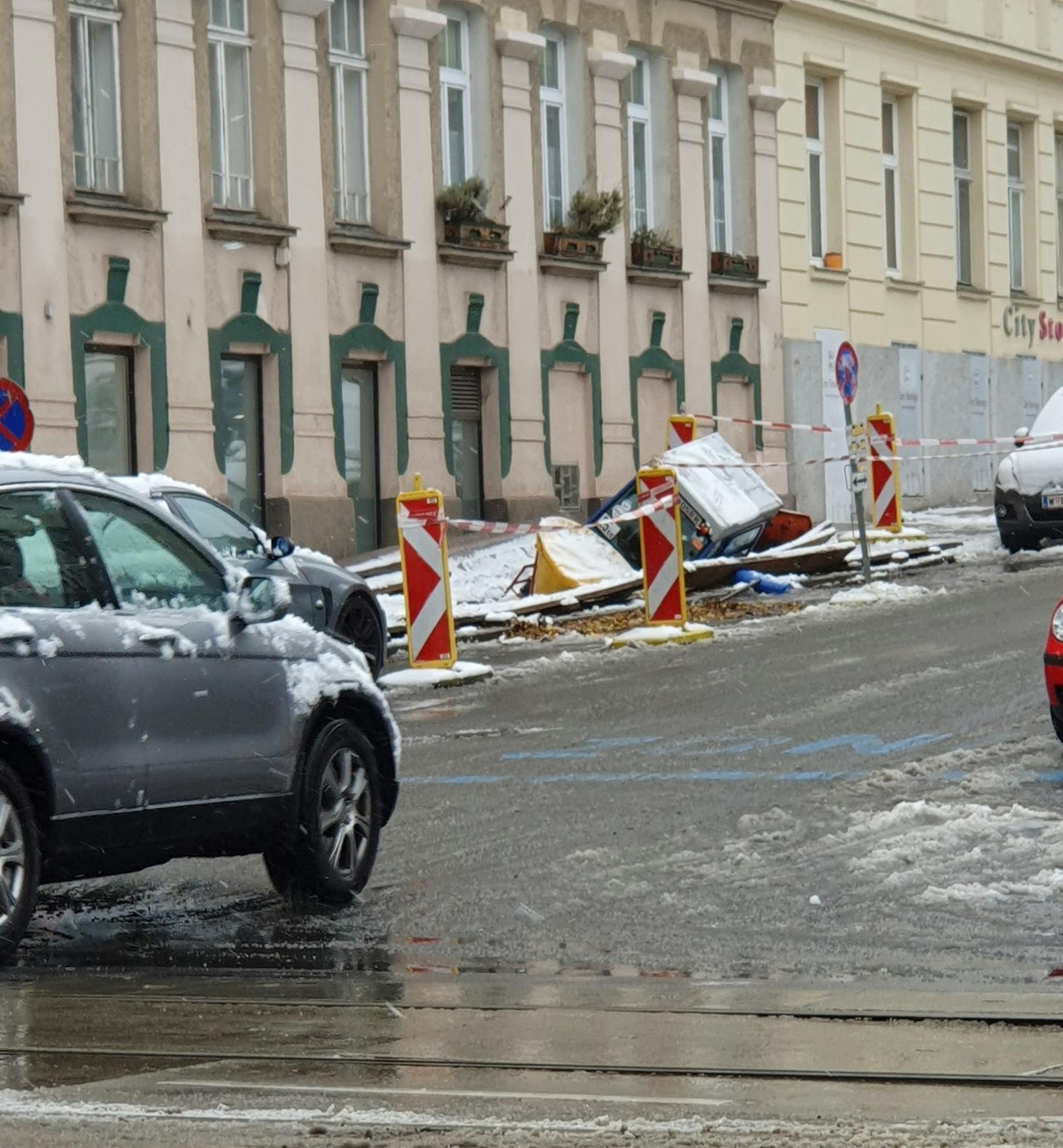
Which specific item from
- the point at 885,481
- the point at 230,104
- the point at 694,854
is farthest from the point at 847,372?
the point at 694,854

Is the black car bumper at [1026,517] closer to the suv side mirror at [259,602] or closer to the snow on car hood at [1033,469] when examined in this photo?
the snow on car hood at [1033,469]

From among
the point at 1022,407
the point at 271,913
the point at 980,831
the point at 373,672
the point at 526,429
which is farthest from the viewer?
the point at 1022,407

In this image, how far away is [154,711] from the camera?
867cm

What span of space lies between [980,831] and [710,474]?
52.3 ft

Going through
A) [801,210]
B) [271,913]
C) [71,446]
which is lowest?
[271,913]

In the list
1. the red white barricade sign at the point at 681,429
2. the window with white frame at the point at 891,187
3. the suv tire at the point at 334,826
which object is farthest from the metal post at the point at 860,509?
the window with white frame at the point at 891,187

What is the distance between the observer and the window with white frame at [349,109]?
30.5m

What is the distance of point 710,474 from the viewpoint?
26.4 m

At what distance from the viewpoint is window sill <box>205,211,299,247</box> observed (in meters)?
28.2

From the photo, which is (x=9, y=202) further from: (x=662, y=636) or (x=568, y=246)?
(x=568, y=246)

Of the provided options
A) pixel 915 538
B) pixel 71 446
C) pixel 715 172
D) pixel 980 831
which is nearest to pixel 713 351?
pixel 715 172

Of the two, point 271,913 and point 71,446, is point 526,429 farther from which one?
point 271,913

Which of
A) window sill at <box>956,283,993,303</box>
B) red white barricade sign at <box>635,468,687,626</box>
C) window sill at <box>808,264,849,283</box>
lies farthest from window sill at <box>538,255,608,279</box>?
red white barricade sign at <box>635,468,687,626</box>

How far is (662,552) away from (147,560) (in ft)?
41.7
